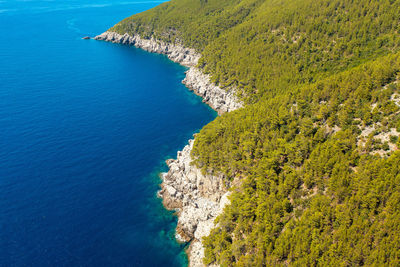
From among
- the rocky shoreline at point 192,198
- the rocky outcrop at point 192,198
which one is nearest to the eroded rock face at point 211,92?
the rocky shoreline at point 192,198

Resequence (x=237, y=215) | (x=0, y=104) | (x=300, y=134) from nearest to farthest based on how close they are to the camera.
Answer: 1. (x=237, y=215)
2. (x=300, y=134)
3. (x=0, y=104)

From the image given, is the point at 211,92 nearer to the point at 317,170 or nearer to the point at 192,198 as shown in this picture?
the point at 192,198

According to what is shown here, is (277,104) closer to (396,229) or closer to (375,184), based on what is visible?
(375,184)

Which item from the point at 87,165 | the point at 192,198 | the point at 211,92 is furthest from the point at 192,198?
the point at 211,92

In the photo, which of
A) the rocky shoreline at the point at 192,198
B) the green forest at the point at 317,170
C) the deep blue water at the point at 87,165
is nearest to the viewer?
the green forest at the point at 317,170

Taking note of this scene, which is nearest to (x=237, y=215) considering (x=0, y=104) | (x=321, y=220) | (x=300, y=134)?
(x=321, y=220)

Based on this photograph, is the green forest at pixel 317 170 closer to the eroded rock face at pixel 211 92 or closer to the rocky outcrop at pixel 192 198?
the rocky outcrop at pixel 192 198
